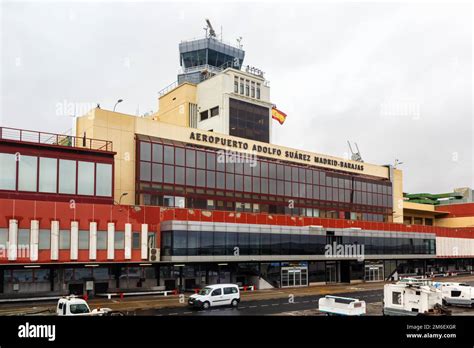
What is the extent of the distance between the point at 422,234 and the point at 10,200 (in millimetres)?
68434

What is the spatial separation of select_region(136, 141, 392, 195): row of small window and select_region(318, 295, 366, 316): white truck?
109 ft

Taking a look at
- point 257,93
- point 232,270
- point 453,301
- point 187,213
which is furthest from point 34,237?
point 257,93

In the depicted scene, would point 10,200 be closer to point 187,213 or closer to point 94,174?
point 94,174

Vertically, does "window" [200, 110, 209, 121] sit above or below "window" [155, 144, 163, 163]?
above

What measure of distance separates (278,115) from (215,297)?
49.6 meters

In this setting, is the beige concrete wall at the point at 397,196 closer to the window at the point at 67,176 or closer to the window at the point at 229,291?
the window at the point at 229,291

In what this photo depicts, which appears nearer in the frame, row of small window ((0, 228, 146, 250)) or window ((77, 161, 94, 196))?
row of small window ((0, 228, 146, 250))

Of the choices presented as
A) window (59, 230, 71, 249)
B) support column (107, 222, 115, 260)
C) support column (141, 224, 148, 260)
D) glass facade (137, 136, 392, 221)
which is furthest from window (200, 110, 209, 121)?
window (59, 230, 71, 249)

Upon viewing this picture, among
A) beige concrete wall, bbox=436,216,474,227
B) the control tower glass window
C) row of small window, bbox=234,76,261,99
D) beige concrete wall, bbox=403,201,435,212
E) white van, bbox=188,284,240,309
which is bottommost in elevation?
white van, bbox=188,284,240,309

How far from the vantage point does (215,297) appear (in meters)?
42.9

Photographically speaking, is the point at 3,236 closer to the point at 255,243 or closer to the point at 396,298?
the point at 255,243

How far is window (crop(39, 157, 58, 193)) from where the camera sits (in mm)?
49031

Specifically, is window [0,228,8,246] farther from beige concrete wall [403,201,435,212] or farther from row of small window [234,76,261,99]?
beige concrete wall [403,201,435,212]

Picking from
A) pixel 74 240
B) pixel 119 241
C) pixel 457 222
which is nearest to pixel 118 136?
pixel 119 241
